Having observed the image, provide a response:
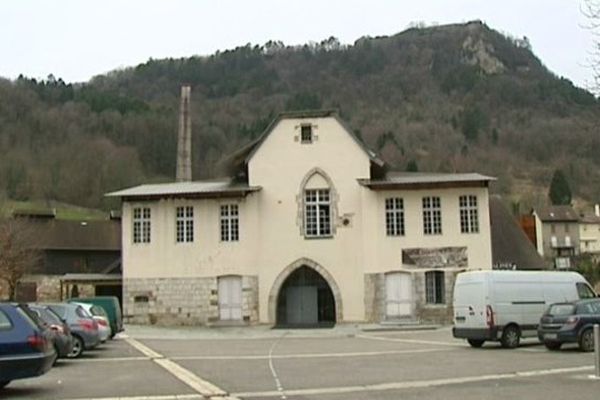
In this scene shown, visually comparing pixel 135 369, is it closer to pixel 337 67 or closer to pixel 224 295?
pixel 224 295

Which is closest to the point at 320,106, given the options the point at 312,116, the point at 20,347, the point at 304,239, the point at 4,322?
the point at 312,116

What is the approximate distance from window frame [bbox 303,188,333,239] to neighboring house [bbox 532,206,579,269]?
7288cm

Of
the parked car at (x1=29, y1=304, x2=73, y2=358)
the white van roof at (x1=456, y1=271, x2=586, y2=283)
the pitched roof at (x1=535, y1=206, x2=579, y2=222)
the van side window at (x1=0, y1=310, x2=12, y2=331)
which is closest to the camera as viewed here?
the van side window at (x1=0, y1=310, x2=12, y2=331)

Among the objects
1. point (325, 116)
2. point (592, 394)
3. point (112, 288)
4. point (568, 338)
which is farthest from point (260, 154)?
point (592, 394)

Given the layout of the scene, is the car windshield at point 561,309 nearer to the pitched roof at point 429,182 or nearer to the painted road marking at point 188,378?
the painted road marking at point 188,378

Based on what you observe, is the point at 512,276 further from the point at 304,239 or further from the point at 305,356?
the point at 304,239

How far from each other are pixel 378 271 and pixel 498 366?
22880 mm

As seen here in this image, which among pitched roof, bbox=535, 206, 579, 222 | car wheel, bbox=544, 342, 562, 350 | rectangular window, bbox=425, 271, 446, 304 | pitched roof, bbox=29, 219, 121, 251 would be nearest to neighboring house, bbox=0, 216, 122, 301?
pitched roof, bbox=29, 219, 121, 251

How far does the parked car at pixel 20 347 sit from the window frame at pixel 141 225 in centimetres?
2963

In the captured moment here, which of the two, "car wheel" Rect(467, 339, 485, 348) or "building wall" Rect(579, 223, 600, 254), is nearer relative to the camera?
"car wheel" Rect(467, 339, 485, 348)

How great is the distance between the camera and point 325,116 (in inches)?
1684

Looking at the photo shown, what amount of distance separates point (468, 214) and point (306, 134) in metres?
8.85

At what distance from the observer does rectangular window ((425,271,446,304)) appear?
4056cm

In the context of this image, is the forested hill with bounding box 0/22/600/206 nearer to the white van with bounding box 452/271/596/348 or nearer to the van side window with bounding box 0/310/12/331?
the white van with bounding box 452/271/596/348
